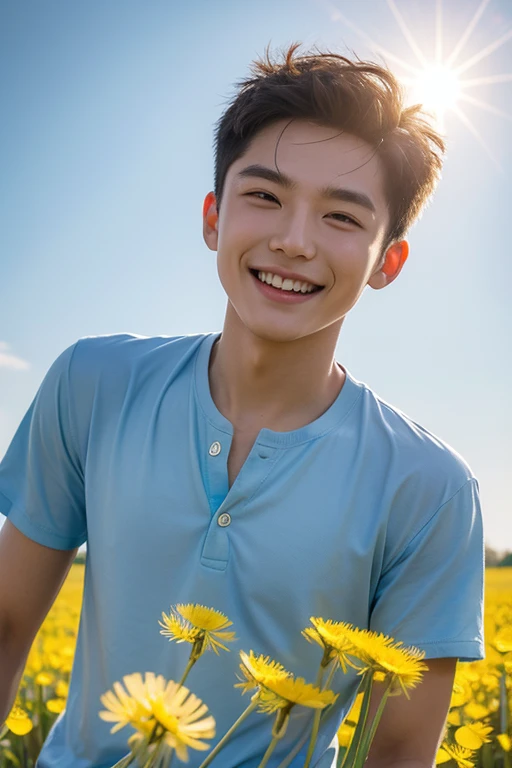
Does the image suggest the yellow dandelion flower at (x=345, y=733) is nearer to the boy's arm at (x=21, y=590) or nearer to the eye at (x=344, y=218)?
the boy's arm at (x=21, y=590)

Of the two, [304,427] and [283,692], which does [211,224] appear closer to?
[304,427]

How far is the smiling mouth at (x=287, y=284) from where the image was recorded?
174 centimetres

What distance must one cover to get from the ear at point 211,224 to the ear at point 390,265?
42 cm

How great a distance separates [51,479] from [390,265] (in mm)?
1024

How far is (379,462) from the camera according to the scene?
5.91ft

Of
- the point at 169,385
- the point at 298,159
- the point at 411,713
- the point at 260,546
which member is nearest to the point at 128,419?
the point at 169,385

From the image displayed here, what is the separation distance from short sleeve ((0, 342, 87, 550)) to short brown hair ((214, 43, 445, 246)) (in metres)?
0.67

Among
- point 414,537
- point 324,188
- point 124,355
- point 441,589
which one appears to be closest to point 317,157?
point 324,188

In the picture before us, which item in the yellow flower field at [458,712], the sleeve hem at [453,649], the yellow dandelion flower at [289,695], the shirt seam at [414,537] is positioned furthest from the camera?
the yellow flower field at [458,712]

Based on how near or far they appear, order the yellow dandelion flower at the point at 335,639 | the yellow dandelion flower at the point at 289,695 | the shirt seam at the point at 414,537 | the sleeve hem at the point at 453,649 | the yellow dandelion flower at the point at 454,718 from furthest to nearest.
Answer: the yellow dandelion flower at the point at 454,718
the shirt seam at the point at 414,537
the sleeve hem at the point at 453,649
the yellow dandelion flower at the point at 335,639
the yellow dandelion flower at the point at 289,695

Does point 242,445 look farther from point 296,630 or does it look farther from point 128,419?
point 296,630

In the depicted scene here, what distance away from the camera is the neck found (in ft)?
6.22

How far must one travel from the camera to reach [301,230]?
1.68 m

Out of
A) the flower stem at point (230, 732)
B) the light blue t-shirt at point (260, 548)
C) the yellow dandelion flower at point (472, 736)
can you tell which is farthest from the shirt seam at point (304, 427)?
the flower stem at point (230, 732)
